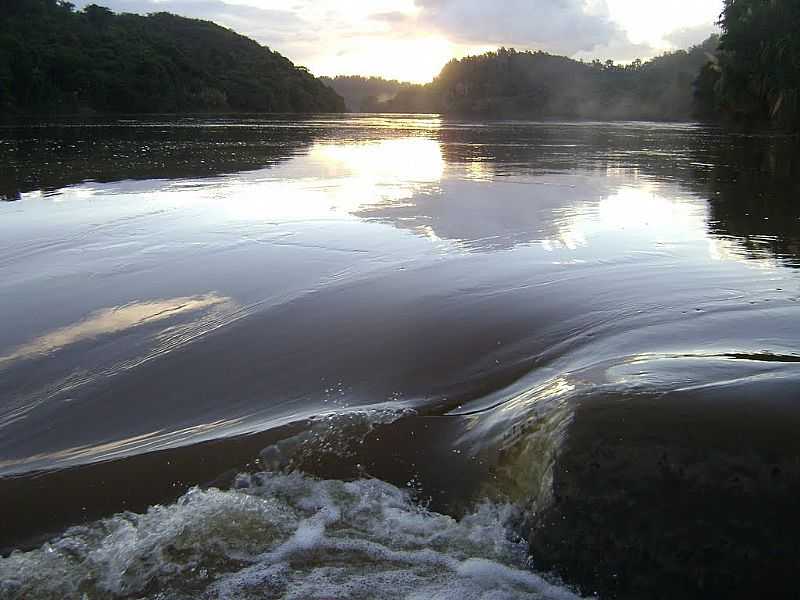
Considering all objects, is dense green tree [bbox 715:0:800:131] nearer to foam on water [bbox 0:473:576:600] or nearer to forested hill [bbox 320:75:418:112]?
foam on water [bbox 0:473:576:600]

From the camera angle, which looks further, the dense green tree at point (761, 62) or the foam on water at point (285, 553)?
the dense green tree at point (761, 62)

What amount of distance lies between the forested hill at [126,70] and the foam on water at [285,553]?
73.4m

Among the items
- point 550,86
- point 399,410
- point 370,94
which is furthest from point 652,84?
point 399,410

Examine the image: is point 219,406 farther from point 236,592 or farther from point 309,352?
point 236,592

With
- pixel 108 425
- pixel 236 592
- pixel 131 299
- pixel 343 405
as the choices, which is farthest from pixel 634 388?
pixel 131 299

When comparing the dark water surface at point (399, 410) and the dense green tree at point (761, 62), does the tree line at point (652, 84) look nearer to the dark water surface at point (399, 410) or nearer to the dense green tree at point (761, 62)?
the dense green tree at point (761, 62)

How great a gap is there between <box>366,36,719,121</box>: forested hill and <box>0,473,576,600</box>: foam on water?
118 m

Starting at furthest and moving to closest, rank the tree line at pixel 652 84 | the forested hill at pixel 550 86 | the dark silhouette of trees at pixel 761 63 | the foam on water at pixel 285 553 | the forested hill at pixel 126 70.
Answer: the forested hill at pixel 550 86 < the forested hill at pixel 126 70 < the tree line at pixel 652 84 < the dark silhouette of trees at pixel 761 63 < the foam on water at pixel 285 553

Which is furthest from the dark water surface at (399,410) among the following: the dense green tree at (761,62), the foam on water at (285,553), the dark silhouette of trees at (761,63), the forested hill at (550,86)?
the forested hill at (550,86)

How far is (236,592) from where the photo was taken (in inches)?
112

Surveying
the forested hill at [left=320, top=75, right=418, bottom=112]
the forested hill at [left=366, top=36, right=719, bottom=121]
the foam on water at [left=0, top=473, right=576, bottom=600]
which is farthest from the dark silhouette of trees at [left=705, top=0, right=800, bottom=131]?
the forested hill at [left=320, top=75, right=418, bottom=112]

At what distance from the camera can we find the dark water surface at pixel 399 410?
2904 mm

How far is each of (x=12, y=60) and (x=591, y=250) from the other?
7867cm

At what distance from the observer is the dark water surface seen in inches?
114
